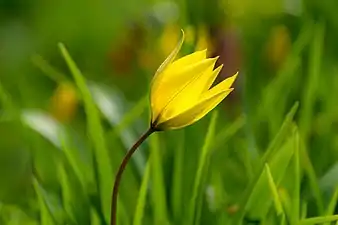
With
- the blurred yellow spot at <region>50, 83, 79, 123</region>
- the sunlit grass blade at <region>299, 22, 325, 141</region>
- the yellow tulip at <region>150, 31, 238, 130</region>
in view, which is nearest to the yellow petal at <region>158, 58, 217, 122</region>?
the yellow tulip at <region>150, 31, 238, 130</region>

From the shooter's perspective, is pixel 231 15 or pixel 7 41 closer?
pixel 231 15

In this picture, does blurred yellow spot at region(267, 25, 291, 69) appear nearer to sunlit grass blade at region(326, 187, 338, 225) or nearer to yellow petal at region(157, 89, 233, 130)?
sunlit grass blade at region(326, 187, 338, 225)

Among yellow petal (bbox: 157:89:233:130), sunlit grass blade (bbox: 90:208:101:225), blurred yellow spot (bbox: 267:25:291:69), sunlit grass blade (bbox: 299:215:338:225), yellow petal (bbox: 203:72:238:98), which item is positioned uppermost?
yellow petal (bbox: 203:72:238:98)

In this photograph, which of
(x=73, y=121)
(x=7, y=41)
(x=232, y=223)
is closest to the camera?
(x=232, y=223)

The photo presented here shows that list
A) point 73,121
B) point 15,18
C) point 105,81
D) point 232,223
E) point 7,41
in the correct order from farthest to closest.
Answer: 1. point 15,18
2. point 7,41
3. point 105,81
4. point 73,121
5. point 232,223

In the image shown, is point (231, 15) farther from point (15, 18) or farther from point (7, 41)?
point (15, 18)

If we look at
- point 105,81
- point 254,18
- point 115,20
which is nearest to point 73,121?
point 105,81

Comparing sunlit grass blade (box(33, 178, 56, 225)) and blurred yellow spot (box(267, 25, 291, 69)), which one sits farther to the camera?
blurred yellow spot (box(267, 25, 291, 69))

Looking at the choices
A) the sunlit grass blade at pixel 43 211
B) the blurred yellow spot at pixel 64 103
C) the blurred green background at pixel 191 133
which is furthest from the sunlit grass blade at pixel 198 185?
the blurred yellow spot at pixel 64 103
